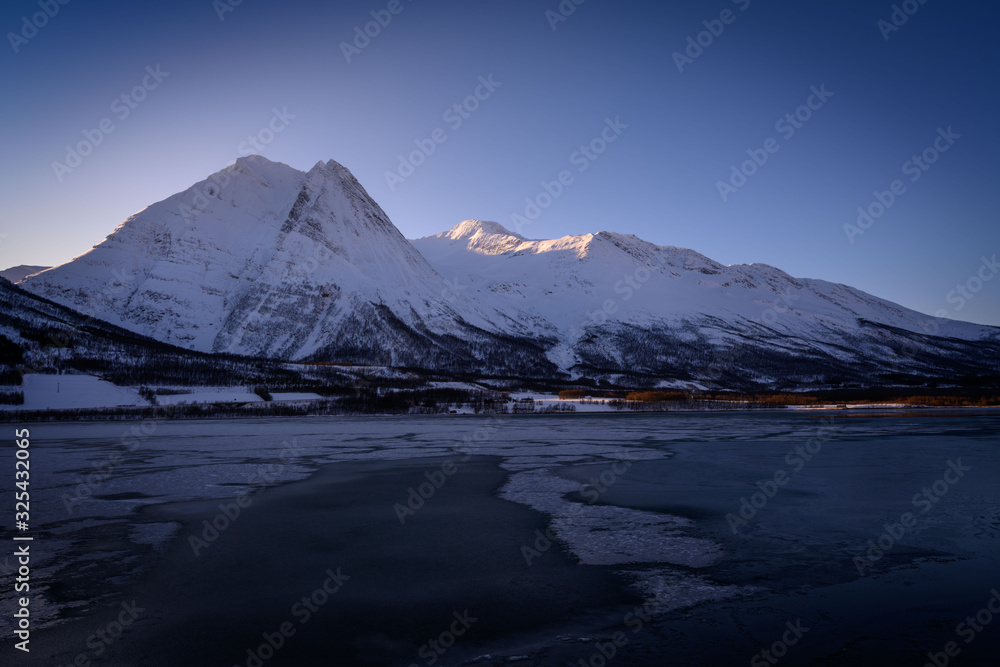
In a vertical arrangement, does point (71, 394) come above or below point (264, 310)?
below

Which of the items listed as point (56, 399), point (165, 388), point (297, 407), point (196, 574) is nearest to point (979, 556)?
point (196, 574)

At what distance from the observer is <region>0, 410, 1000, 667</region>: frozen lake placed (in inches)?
292

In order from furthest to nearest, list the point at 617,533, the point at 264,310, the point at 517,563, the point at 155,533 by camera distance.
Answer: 1. the point at 264,310
2. the point at 155,533
3. the point at 617,533
4. the point at 517,563

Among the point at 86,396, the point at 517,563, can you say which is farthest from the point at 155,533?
the point at 86,396

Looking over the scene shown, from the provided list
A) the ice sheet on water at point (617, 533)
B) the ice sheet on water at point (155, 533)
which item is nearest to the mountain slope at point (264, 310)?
the ice sheet on water at point (155, 533)

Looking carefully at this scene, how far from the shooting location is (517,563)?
10664 millimetres

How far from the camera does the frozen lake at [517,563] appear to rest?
742cm

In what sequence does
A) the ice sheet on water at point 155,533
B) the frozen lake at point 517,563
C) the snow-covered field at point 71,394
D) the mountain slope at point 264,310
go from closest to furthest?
the frozen lake at point 517,563
the ice sheet on water at point 155,533
the snow-covered field at point 71,394
the mountain slope at point 264,310

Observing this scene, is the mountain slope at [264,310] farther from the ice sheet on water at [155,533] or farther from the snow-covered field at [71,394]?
the ice sheet on water at [155,533]

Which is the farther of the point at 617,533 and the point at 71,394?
the point at 71,394

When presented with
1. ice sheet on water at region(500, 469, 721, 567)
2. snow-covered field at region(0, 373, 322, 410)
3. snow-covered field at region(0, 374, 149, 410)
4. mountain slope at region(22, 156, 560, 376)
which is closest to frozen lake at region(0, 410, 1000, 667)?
ice sheet on water at region(500, 469, 721, 567)

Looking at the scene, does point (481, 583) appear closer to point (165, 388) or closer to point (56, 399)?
point (56, 399)

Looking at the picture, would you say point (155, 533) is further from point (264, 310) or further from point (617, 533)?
point (264, 310)

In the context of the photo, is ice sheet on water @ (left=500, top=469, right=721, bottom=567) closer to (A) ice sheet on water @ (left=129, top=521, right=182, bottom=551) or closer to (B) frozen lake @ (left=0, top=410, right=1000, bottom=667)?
(B) frozen lake @ (left=0, top=410, right=1000, bottom=667)
